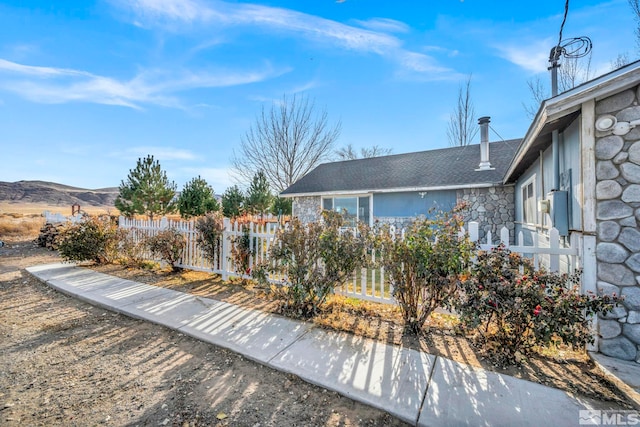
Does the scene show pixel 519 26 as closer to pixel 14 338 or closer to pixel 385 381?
pixel 385 381

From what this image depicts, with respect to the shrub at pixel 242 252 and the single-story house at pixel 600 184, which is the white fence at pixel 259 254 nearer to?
the shrub at pixel 242 252

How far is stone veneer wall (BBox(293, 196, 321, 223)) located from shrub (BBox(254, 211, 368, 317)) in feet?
28.0

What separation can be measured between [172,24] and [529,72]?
14275 millimetres

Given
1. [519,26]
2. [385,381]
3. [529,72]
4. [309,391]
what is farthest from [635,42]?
[309,391]

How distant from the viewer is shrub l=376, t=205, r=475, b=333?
301 centimetres

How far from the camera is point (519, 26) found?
6.29 meters

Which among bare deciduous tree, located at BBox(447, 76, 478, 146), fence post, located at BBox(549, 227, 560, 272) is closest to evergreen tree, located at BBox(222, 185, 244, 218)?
fence post, located at BBox(549, 227, 560, 272)

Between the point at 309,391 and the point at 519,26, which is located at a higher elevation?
the point at 519,26

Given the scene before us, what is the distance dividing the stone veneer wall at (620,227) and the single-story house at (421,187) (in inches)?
214

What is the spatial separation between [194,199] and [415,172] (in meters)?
11.3

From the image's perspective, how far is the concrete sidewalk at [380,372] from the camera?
6.41 feet

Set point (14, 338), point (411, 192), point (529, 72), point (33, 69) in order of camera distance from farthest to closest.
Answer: point (529, 72), point (411, 192), point (33, 69), point (14, 338)

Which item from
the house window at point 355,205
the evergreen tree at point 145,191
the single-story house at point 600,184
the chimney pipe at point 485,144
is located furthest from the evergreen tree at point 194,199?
the single-story house at point 600,184

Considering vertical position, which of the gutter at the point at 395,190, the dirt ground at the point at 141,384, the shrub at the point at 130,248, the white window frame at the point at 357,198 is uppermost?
the gutter at the point at 395,190
